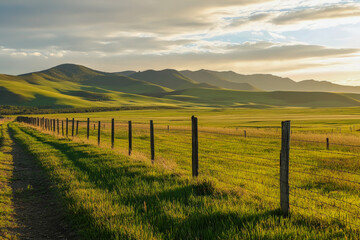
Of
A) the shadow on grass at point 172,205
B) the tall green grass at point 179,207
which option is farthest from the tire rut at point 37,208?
the shadow on grass at point 172,205

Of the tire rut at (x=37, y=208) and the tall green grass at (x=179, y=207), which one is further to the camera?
the tire rut at (x=37, y=208)

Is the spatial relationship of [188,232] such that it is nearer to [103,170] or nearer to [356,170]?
[103,170]

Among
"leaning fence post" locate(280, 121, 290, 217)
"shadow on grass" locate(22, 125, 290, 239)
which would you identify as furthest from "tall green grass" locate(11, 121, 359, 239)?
"leaning fence post" locate(280, 121, 290, 217)

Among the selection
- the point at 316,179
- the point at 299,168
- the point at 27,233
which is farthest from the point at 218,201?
the point at 299,168

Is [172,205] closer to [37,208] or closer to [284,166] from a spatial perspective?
[284,166]

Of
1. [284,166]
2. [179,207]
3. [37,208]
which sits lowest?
[37,208]

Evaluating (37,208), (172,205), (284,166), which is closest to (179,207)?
(172,205)

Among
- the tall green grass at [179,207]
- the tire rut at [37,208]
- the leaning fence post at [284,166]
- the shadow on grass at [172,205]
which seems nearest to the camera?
the tall green grass at [179,207]

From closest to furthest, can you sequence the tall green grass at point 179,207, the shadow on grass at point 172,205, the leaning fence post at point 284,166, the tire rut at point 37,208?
1. the tall green grass at point 179,207
2. the shadow on grass at point 172,205
3. the leaning fence post at point 284,166
4. the tire rut at point 37,208

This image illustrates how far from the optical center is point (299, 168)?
16.1 meters

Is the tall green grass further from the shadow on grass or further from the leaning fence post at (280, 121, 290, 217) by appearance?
the leaning fence post at (280, 121, 290, 217)

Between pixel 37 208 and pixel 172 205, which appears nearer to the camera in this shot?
pixel 172 205

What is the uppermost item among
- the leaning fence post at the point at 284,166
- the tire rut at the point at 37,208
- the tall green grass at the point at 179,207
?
the leaning fence post at the point at 284,166

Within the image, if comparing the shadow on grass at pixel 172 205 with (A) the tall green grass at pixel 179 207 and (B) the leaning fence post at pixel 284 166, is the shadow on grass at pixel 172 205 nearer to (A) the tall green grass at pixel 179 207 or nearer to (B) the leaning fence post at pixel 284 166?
(A) the tall green grass at pixel 179 207
